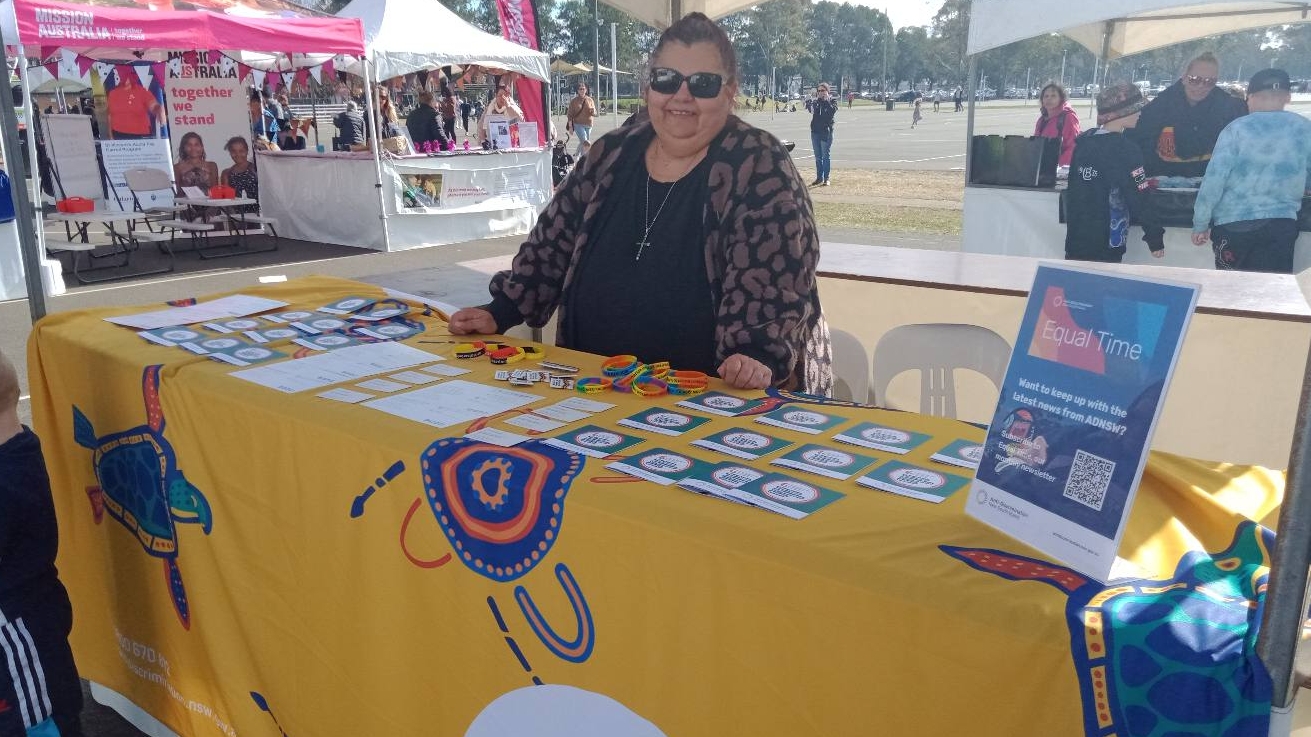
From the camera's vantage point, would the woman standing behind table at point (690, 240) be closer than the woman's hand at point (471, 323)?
Yes

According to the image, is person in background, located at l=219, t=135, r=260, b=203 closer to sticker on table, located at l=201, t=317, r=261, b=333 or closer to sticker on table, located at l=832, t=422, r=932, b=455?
sticker on table, located at l=201, t=317, r=261, b=333

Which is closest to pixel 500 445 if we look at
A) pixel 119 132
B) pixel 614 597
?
pixel 614 597

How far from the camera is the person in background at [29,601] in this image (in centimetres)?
168

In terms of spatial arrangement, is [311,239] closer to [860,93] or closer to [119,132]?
[119,132]

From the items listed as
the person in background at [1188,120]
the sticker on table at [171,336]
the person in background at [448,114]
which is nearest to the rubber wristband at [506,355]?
the sticker on table at [171,336]

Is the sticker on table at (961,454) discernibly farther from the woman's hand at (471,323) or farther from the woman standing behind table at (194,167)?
the woman standing behind table at (194,167)

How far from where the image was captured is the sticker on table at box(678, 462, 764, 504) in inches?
49.1

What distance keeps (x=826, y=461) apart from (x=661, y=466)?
0.24 metres

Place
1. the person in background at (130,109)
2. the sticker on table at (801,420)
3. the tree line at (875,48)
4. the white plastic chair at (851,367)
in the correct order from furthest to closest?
1. the person in background at (130,109)
2. the tree line at (875,48)
3. the white plastic chair at (851,367)
4. the sticker on table at (801,420)

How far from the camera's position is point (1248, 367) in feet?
9.91

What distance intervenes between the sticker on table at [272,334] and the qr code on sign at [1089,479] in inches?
67.9

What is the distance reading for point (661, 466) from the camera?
1353mm

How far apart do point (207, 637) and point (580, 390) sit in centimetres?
93

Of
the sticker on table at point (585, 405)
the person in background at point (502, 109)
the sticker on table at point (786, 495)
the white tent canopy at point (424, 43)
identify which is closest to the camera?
the sticker on table at point (786, 495)
